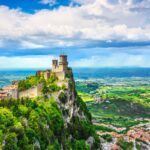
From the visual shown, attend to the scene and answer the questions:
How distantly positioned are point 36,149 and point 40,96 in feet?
90.8

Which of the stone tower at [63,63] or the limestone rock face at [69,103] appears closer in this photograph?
the limestone rock face at [69,103]

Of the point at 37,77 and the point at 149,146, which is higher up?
the point at 37,77

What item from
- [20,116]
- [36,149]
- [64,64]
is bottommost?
[36,149]

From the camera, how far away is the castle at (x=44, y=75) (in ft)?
338

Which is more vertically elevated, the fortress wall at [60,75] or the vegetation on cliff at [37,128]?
the fortress wall at [60,75]

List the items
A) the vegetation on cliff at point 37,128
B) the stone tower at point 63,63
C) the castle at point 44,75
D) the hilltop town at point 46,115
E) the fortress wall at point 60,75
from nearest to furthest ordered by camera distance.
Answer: the vegetation on cliff at point 37,128, the hilltop town at point 46,115, the castle at point 44,75, the fortress wall at point 60,75, the stone tower at point 63,63

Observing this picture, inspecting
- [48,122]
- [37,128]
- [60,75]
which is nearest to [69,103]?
[60,75]

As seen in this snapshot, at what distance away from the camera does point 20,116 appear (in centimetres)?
7944

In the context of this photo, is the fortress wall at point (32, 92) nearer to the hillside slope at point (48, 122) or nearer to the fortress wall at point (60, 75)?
the hillside slope at point (48, 122)

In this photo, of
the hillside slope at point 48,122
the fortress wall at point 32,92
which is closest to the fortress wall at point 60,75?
the hillside slope at point 48,122

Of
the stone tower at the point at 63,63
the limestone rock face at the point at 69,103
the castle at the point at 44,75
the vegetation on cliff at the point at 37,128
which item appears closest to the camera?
the vegetation on cliff at the point at 37,128

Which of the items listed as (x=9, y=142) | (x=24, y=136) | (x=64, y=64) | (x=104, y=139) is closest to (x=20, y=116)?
(x=24, y=136)

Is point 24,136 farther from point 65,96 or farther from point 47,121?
point 65,96

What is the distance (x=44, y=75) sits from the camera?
11444 cm
